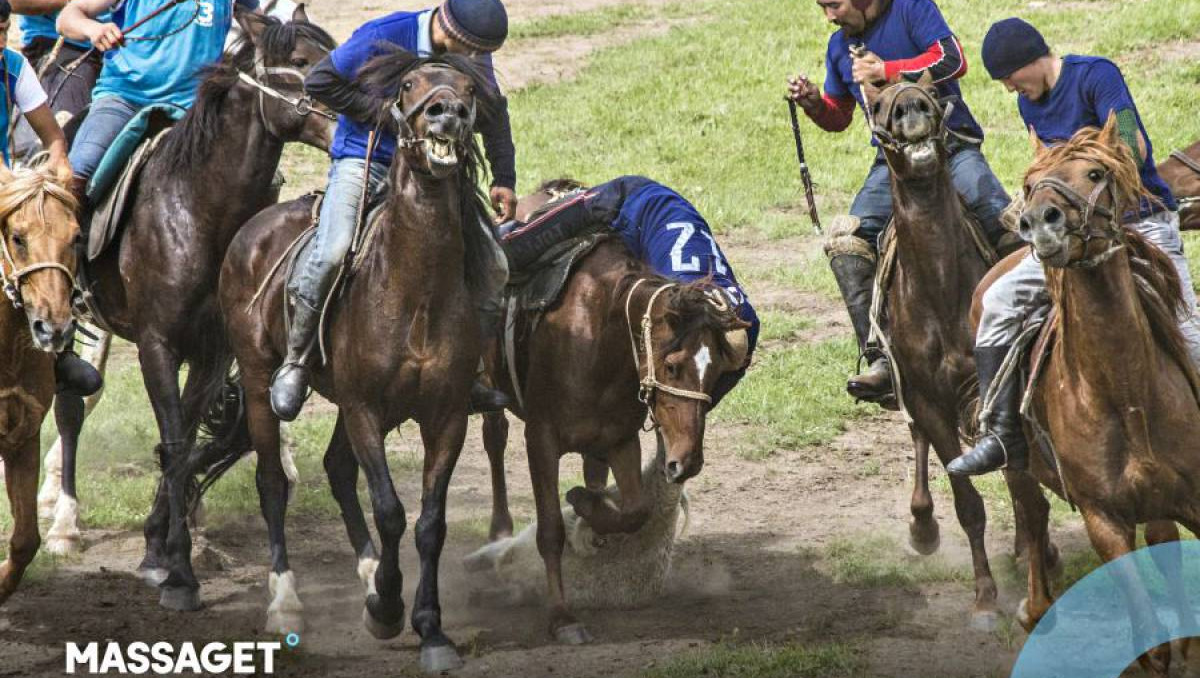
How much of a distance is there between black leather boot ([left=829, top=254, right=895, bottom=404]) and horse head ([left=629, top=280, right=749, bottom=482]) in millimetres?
1133

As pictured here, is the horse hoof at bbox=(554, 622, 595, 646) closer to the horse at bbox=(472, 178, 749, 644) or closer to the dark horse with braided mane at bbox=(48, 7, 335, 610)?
the horse at bbox=(472, 178, 749, 644)

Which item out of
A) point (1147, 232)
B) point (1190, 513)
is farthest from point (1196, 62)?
point (1190, 513)

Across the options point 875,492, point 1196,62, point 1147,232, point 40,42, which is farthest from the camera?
point 1196,62

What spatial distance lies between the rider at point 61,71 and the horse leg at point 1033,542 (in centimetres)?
582

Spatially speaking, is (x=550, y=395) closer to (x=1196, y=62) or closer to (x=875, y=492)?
(x=875, y=492)

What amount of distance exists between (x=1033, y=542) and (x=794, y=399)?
13.3ft

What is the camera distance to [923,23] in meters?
8.73

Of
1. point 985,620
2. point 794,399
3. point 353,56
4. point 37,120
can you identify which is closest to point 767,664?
point 985,620

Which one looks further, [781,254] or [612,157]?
[612,157]

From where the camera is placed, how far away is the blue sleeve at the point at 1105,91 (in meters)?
7.75

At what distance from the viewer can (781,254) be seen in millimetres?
14609

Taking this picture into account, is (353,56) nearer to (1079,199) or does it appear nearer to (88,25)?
(88,25)

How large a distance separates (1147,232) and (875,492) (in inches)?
133

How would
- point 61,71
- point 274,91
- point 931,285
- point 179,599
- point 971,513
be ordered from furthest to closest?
1. point 61,71
2. point 274,91
3. point 179,599
4. point 971,513
5. point 931,285
